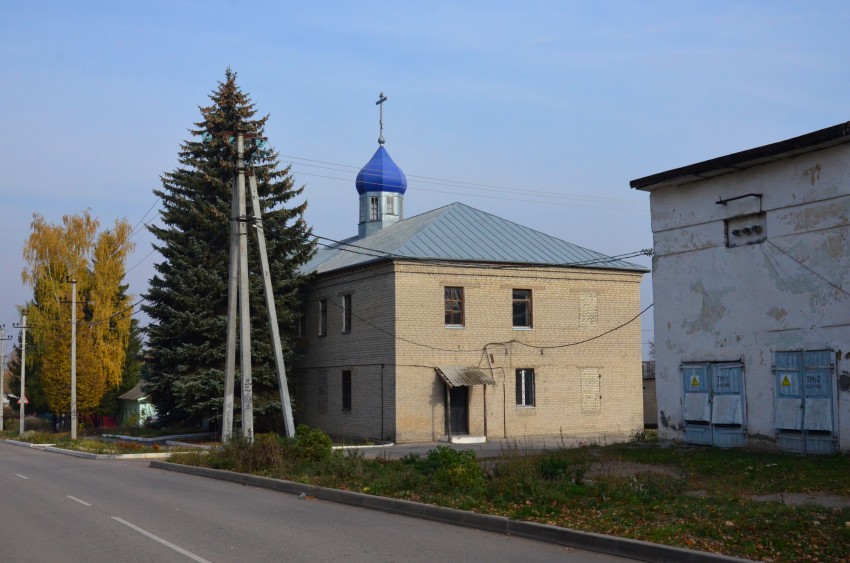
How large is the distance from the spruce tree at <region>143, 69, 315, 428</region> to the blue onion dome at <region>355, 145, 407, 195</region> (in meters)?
4.36

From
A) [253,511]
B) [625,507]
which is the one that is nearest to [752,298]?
[625,507]

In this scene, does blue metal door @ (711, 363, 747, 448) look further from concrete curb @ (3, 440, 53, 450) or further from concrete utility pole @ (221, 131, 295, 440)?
concrete curb @ (3, 440, 53, 450)

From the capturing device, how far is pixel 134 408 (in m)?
69.2

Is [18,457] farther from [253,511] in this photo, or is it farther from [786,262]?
[786,262]

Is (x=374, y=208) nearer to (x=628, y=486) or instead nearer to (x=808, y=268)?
(x=808, y=268)

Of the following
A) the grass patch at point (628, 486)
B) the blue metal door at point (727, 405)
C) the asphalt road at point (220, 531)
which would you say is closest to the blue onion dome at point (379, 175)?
the grass patch at point (628, 486)

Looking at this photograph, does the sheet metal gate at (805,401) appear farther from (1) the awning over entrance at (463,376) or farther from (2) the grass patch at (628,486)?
(1) the awning over entrance at (463,376)

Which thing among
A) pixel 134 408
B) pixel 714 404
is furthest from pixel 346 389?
pixel 134 408

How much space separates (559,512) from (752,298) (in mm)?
A: 11180

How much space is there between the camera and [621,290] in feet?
119

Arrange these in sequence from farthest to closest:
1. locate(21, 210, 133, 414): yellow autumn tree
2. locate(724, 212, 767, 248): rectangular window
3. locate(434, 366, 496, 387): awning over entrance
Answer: locate(21, 210, 133, 414): yellow autumn tree → locate(434, 366, 496, 387): awning over entrance → locate(724, 212, 767, 248): rectangular window

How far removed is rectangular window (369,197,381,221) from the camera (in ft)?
136

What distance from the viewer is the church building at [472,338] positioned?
32469 millimetres

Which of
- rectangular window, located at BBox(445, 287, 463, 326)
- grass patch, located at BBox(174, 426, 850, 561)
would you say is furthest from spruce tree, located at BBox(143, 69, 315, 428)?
grass patch, located at BBox(174, 426, 850, 561)
